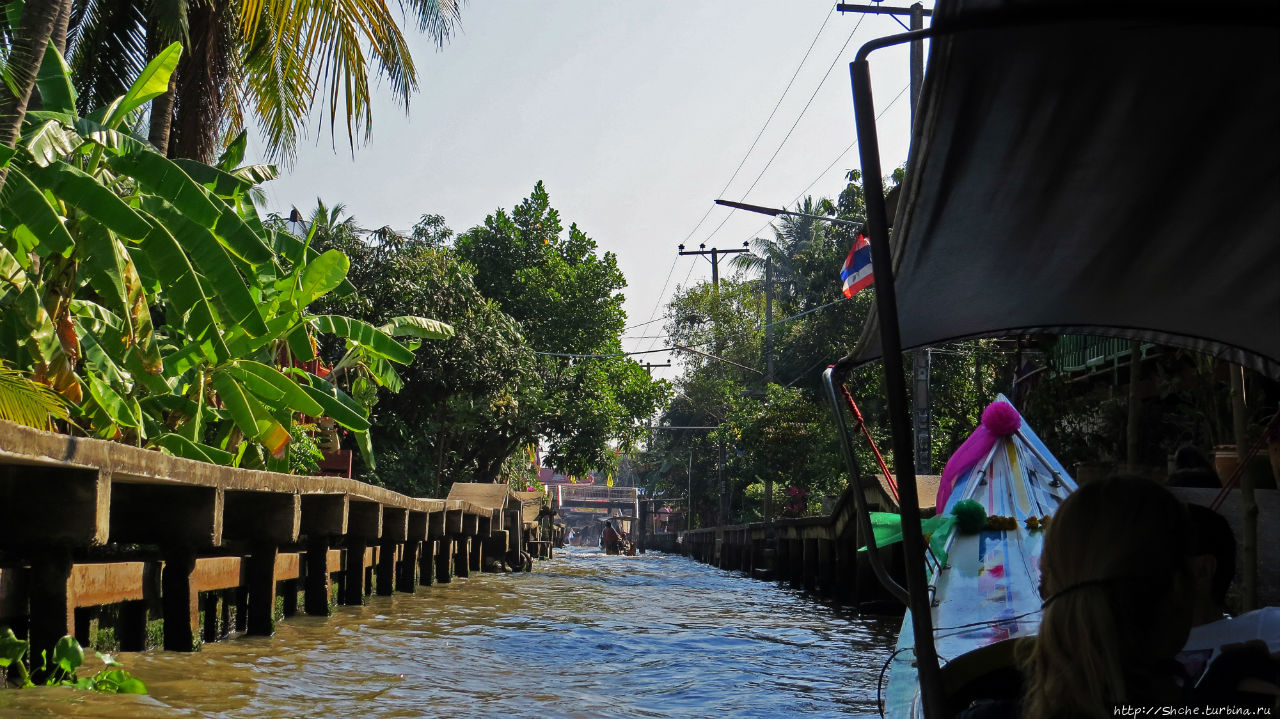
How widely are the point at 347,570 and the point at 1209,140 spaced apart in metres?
9.87

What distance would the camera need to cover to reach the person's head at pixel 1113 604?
182 cm

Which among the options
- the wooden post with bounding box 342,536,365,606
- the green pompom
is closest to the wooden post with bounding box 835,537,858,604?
the wooden post with bounding box 342,536,365,606

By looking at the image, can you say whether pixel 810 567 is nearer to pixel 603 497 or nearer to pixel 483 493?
pixel 483 493

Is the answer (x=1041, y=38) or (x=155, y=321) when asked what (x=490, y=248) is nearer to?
(x=155, y=321)

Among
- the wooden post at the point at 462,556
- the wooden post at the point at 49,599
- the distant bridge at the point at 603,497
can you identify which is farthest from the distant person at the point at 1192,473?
the distant bridge at the point at 603,497

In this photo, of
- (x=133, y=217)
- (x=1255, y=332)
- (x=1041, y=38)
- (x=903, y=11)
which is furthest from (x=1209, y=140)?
(x=903, y=11)

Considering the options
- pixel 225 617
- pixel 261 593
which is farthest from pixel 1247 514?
pixel 225 617

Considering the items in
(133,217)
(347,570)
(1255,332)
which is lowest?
(347,570)

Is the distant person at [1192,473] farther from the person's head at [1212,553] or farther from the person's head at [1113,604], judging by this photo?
the person's head at [1113,604]

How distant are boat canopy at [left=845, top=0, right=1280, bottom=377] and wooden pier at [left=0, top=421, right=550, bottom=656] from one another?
2.94m

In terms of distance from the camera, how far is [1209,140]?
2.40 m

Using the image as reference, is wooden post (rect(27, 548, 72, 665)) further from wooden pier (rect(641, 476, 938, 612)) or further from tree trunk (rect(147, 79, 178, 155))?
tree trunk (rect(147, 79, 178, 155))

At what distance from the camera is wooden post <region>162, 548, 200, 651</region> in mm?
6070

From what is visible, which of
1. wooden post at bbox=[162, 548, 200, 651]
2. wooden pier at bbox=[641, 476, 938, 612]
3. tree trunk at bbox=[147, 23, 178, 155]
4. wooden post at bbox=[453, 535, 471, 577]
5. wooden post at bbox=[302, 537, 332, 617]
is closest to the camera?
wooden post at bbox=[162, 548, 200, 651]
